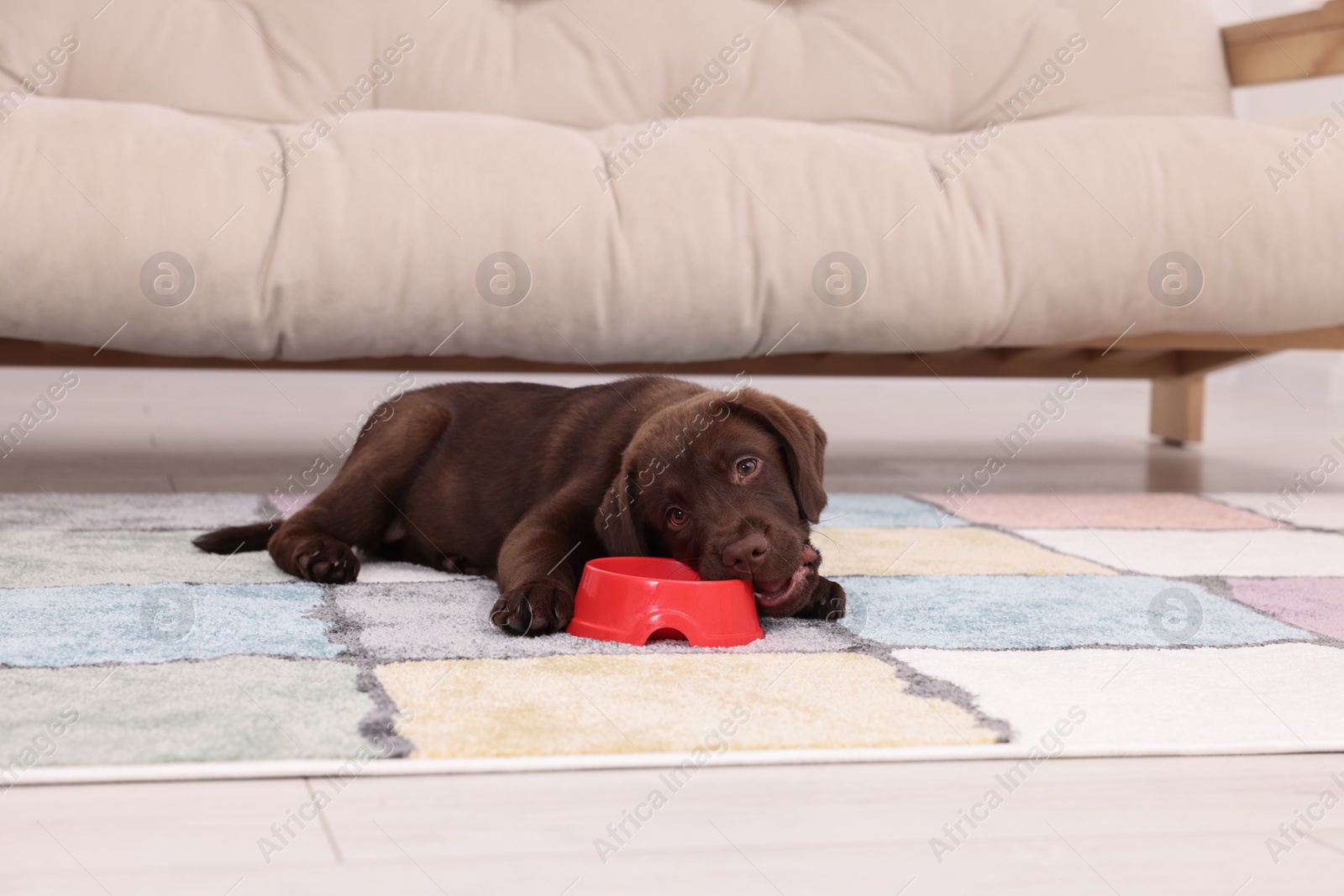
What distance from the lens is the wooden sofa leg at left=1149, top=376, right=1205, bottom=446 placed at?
4723mm

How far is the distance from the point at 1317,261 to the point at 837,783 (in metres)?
2.39

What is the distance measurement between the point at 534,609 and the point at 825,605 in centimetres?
46

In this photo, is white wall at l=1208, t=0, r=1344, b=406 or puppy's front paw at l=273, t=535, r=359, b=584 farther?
white wall at l=1208, t=0, r=1344, b=406

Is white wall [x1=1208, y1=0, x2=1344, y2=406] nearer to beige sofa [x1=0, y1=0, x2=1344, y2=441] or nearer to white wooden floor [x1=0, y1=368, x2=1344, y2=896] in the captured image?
beige sofa [x1=0, y1=0, x2=1344, y2=441]

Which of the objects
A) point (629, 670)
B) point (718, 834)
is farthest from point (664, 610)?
point (718, 834)

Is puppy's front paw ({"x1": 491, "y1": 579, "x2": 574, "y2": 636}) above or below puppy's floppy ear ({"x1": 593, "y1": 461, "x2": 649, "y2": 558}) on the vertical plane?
below

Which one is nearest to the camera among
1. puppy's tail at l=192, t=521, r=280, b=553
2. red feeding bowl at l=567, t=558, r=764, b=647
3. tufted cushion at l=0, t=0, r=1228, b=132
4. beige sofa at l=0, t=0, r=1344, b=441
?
red feeding bowl at l=567, t=558, r=764, b=647

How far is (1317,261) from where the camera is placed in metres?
2.98

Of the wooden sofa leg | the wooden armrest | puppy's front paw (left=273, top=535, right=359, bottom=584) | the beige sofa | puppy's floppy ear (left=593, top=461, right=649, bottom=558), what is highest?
the wooden armrest

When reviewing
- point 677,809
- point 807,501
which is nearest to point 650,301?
point 807,501

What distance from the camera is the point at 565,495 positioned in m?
2.10

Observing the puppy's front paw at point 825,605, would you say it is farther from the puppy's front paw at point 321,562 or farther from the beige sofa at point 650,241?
the beige sofa at point 650,241

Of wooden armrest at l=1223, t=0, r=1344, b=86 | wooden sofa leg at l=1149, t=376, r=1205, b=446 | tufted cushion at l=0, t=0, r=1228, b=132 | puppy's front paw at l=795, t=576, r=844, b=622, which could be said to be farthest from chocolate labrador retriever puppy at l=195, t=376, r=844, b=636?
wooden sofa leg at l=1149, t=376, r=1205, b=446

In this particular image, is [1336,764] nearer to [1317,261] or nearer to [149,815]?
[149,815]
